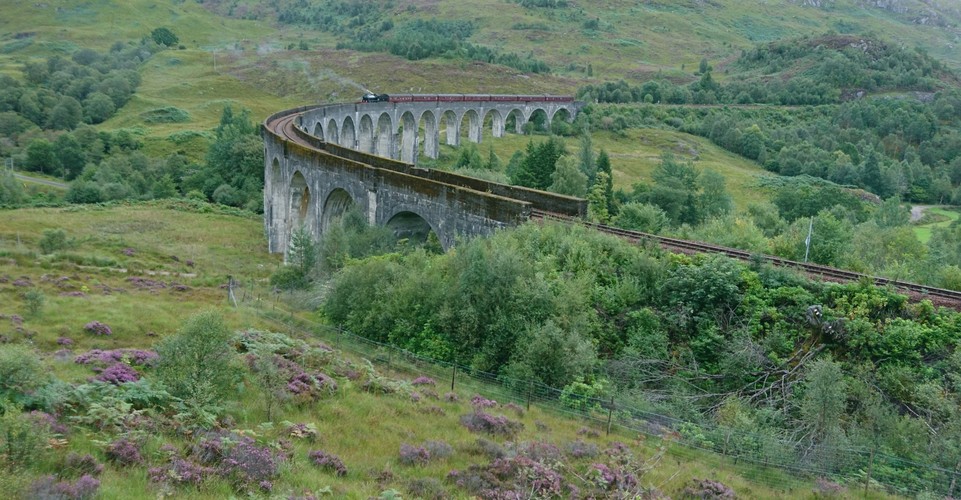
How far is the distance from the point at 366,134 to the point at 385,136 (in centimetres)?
424

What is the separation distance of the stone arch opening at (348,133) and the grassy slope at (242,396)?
29.8m

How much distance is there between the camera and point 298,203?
4897 cm

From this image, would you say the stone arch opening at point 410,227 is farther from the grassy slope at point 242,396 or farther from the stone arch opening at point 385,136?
the stone arch opening at point 385,136

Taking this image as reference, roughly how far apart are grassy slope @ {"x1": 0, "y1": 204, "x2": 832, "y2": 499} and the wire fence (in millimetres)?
142

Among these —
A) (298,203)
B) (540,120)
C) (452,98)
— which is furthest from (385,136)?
(298,203)

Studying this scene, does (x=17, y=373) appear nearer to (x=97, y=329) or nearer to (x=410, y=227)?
(x=97, y=329)

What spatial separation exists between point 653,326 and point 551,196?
10.7 meters

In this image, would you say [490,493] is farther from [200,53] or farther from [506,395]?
[200,53]

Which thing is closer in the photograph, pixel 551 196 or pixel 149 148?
pixel 551 196

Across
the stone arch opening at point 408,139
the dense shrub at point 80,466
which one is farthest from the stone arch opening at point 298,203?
the stone arch opening at point 408,139

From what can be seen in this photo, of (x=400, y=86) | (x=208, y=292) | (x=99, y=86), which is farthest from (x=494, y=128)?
(x=208, y=292)

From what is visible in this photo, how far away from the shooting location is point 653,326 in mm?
20656

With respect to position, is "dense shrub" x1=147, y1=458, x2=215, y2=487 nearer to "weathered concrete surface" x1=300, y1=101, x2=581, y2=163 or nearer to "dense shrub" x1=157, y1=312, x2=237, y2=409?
"dense shrub" x1=157, y1=312, x2=237, y2=409

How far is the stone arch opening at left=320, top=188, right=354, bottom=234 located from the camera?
4078 centimetres
